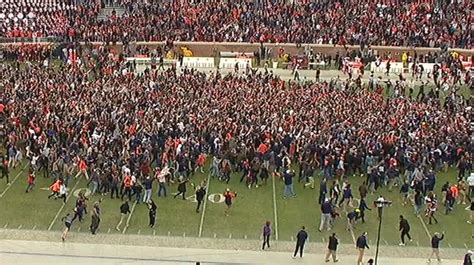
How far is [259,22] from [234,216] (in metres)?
28.9

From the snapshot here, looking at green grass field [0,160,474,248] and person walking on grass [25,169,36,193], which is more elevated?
person walking on grass [25,169,36,193]

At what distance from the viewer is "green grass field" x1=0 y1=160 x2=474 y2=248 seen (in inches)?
1029

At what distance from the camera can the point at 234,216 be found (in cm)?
2745

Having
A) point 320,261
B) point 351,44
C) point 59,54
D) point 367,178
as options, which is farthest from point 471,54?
point 320,261

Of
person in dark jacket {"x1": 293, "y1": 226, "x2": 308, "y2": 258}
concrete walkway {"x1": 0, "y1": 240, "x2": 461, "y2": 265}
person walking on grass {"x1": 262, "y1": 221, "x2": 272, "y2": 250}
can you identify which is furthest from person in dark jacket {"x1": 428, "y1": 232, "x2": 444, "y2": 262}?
person walking on grass {"x1": 262, "y1": 221, "x2": 272, "y2": 250}

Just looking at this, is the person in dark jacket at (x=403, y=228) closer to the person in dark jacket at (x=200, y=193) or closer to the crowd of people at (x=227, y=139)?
the crowd of people at (x=227, y=139)

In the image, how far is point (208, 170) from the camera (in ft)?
103

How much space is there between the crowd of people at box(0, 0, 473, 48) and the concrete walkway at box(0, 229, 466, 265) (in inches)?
1099

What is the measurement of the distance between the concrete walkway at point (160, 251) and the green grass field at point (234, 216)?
1.54ft

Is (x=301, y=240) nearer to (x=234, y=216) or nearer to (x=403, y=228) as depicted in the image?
(x=403, y=228)

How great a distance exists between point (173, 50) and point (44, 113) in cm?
1882

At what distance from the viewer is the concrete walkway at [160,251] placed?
24109 millimetres

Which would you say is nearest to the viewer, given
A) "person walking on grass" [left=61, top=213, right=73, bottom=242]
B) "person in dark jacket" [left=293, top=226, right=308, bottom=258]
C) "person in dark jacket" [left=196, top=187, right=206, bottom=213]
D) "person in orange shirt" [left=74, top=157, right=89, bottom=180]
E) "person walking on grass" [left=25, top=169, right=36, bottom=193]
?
"person in dark jacket" [left=293, top=226, right=308, bottom=258]

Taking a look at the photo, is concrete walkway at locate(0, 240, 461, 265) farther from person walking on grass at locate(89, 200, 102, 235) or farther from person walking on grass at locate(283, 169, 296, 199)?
person walking on grass at locate(283, 169, 296, 199)
